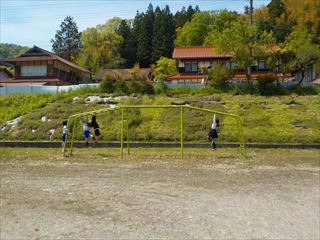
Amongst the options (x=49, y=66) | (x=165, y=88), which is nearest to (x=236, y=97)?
(x=165, y=88)

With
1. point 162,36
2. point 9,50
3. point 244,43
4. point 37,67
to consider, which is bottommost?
point 37,67

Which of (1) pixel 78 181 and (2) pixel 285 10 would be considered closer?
(1) pixel 78 181

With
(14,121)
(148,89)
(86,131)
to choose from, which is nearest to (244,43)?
(148,89)

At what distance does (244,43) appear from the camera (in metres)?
29.1

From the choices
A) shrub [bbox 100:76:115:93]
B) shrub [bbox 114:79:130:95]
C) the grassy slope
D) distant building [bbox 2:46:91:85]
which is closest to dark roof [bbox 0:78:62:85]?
distant building [bbox 2:46:91:85]

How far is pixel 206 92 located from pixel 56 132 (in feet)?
34.8

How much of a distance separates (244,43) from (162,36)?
1685 inches

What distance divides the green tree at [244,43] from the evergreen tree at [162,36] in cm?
3993

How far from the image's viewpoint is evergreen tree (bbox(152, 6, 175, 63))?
69.4 m

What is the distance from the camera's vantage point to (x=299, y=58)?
33344 mm

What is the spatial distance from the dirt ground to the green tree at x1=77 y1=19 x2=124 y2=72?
5274 centimetres

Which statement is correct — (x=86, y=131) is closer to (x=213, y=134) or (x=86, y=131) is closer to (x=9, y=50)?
(x=213, y=134)

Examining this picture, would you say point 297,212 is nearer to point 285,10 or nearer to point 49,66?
point 49,66

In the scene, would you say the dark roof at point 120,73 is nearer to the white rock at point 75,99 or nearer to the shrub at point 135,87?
the shrub at point 135,87
